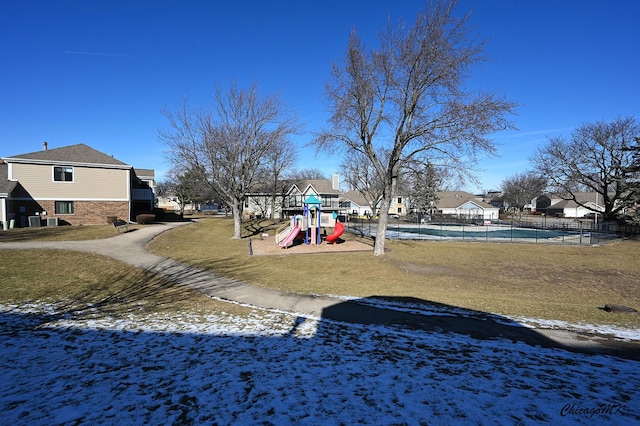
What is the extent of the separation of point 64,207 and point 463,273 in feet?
98.8

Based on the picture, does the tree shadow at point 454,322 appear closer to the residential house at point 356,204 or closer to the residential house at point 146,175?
the residential house at point 146,175

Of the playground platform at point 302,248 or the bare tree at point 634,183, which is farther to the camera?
the bare tree at point 634,183

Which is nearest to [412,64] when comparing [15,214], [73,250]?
[73,250]

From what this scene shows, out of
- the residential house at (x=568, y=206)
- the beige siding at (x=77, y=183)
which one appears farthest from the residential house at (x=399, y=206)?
the beige siding at (x=77, y=183)

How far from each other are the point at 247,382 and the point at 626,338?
25.9 feet

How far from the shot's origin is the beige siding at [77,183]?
2492 centimetres

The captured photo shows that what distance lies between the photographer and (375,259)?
1756 cm

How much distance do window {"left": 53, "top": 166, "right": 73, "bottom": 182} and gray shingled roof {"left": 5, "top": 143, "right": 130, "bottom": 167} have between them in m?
0.68

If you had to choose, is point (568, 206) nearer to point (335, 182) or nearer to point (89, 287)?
point (335, 182)

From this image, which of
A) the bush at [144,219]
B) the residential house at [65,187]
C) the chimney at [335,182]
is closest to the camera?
the residential house at [65,187]

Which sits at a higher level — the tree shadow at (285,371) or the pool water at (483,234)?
the tree shadow at (285,371)

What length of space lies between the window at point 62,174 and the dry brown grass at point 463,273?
11569mm

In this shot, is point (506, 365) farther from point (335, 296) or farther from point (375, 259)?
point (375, 259)

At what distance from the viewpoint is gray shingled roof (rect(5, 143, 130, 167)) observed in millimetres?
25297
